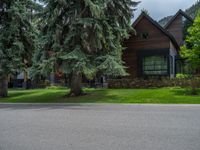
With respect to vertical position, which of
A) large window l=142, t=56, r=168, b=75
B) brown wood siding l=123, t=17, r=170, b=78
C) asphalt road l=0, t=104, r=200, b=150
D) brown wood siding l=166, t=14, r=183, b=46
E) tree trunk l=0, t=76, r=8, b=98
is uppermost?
brown wood siding l=166, t=14, r=183, b=46

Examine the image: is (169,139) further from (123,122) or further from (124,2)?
(124,2)

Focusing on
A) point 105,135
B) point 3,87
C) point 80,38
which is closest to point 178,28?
point 80,38

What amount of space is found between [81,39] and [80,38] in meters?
0.12

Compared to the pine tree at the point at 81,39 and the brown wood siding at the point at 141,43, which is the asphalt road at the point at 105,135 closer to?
the pine tree at the point at 81,39

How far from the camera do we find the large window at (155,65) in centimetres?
3124

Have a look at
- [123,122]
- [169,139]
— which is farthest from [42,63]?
[169,139]

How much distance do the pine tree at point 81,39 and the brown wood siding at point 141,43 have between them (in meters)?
7.97

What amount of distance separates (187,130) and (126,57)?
83.1 feet

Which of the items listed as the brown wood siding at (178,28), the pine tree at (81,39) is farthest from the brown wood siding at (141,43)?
the pine tree at (81,39)

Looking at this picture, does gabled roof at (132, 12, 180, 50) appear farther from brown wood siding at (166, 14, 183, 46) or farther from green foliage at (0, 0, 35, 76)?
green foliage at (0, 0, 35, 76)

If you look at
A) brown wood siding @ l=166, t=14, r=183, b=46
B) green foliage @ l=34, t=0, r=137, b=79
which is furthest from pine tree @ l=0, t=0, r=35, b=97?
brown wood siding @ l=166, t=14, r=183, b=46

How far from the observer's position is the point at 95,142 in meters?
7.15

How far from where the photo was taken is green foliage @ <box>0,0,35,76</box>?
2631 cm

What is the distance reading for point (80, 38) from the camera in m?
22.5
